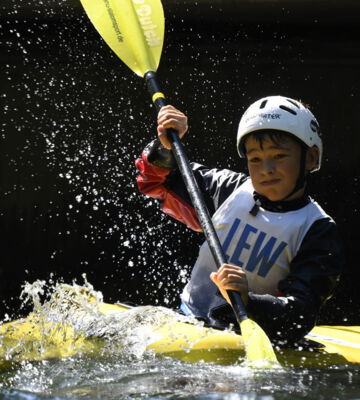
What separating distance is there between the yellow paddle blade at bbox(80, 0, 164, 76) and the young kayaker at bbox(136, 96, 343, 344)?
619 mm

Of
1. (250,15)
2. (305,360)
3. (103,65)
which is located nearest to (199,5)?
Result: (250,15)

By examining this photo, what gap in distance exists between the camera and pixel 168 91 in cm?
525

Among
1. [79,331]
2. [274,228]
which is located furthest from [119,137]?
[79,331]

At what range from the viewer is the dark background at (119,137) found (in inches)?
204

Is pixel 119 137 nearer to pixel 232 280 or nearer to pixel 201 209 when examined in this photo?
pixel 201 209

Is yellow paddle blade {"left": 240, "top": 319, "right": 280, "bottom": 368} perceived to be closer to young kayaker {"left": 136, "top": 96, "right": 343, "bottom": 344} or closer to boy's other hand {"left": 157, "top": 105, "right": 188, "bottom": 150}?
young kayaker {"left": 136, "top": 96, "right": 343, "bottom": 344}

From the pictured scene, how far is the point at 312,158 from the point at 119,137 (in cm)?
204

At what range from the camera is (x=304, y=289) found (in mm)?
3051

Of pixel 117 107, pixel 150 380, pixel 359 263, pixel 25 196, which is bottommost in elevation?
pixel 150 380

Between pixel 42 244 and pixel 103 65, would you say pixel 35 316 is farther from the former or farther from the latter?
pixel 103 65

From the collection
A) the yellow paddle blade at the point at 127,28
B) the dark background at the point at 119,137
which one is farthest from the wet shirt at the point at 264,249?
the dark background at the point at 119,137

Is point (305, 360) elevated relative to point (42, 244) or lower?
lower

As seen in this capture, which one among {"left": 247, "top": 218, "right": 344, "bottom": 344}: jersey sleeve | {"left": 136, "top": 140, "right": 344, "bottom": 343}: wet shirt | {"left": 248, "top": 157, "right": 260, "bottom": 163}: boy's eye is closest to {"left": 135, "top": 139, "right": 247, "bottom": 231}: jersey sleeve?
{"left": 136, "top": 140, "right": 344, "bottom": 343}: wet shirt

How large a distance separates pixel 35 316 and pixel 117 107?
221 centimetres
